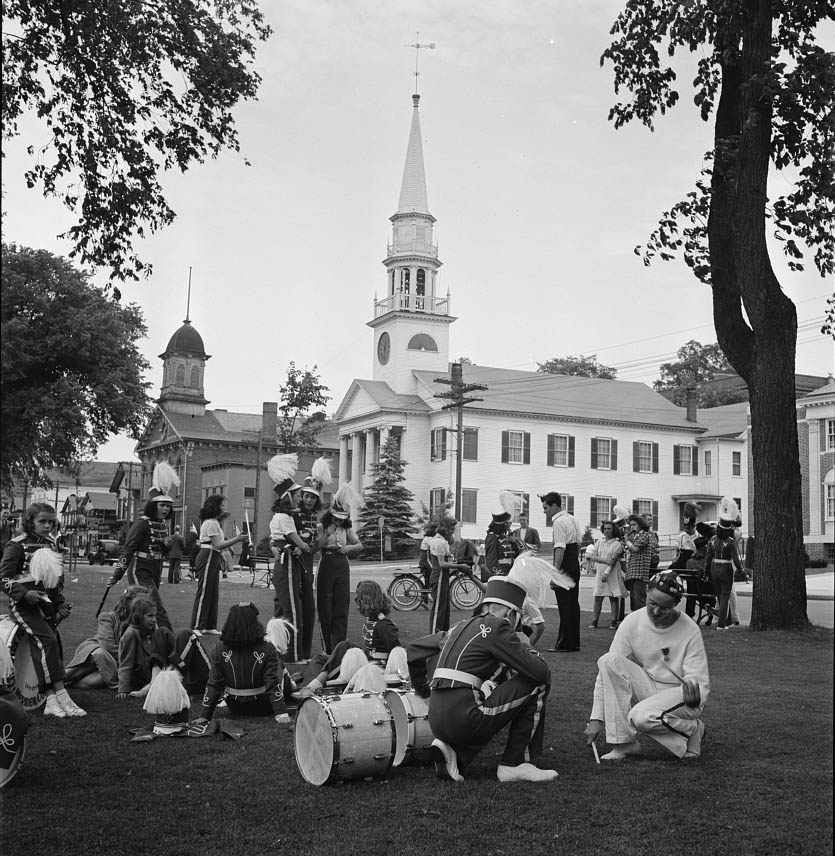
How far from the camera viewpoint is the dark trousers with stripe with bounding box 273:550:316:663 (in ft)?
30.5

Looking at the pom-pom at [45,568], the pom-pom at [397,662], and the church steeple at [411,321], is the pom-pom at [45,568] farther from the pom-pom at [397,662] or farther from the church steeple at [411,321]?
the church steeple at [411,321]

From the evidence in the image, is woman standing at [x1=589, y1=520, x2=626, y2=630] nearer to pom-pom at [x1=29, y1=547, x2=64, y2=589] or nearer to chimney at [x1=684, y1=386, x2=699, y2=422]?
pom-pom at [x1=29, y1=547, x2=64, y2=589]

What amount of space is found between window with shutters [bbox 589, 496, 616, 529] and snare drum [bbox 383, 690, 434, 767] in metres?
48.1

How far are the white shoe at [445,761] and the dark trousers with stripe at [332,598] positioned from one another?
3906 mm

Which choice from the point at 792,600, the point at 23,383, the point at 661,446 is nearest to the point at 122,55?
the point at 23,383

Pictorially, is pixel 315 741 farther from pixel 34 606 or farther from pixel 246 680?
pixel 34 606

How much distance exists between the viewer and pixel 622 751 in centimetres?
605

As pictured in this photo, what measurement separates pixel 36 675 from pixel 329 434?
174 feet

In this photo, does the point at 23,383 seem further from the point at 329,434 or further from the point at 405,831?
the point at 329,434

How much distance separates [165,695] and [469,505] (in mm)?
44985

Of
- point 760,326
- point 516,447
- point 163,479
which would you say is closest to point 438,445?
point 516,447

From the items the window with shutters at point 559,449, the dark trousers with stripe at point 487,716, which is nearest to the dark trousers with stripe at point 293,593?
the dark trousers with stripe at point 487,716

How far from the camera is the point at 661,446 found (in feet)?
182

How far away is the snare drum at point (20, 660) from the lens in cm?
644
